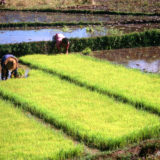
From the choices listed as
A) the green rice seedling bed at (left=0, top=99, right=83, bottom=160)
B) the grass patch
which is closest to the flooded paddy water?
the grass patch

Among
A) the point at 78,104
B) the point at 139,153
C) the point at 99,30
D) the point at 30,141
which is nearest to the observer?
the point at 139,153

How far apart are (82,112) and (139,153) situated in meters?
2.21

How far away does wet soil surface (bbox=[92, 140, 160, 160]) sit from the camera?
19.3ft

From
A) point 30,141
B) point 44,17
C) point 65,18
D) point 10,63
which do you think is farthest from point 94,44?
point 30,141

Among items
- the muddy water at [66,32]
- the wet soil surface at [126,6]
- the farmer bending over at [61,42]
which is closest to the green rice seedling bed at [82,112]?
the farmer bending over at [61,42]

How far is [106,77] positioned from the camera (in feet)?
34.9

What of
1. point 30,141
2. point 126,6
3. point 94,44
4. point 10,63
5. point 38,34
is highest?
point 126,6

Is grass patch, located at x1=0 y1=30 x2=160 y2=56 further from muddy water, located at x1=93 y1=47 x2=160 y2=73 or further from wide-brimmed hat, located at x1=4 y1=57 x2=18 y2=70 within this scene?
wide-brimmed hat, located at x1=4 y1=57 x2=18 y2=70

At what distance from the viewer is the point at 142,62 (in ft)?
43.5

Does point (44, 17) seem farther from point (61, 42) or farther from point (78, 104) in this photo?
point (78, 104)

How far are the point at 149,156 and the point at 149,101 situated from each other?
2.80 m

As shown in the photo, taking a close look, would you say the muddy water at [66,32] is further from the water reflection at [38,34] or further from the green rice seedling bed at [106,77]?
the green rice seedling bed at [106,77]

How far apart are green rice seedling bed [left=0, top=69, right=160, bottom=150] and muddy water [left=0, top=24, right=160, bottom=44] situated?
6116mm

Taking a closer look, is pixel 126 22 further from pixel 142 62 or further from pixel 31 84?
pixel 31 84
